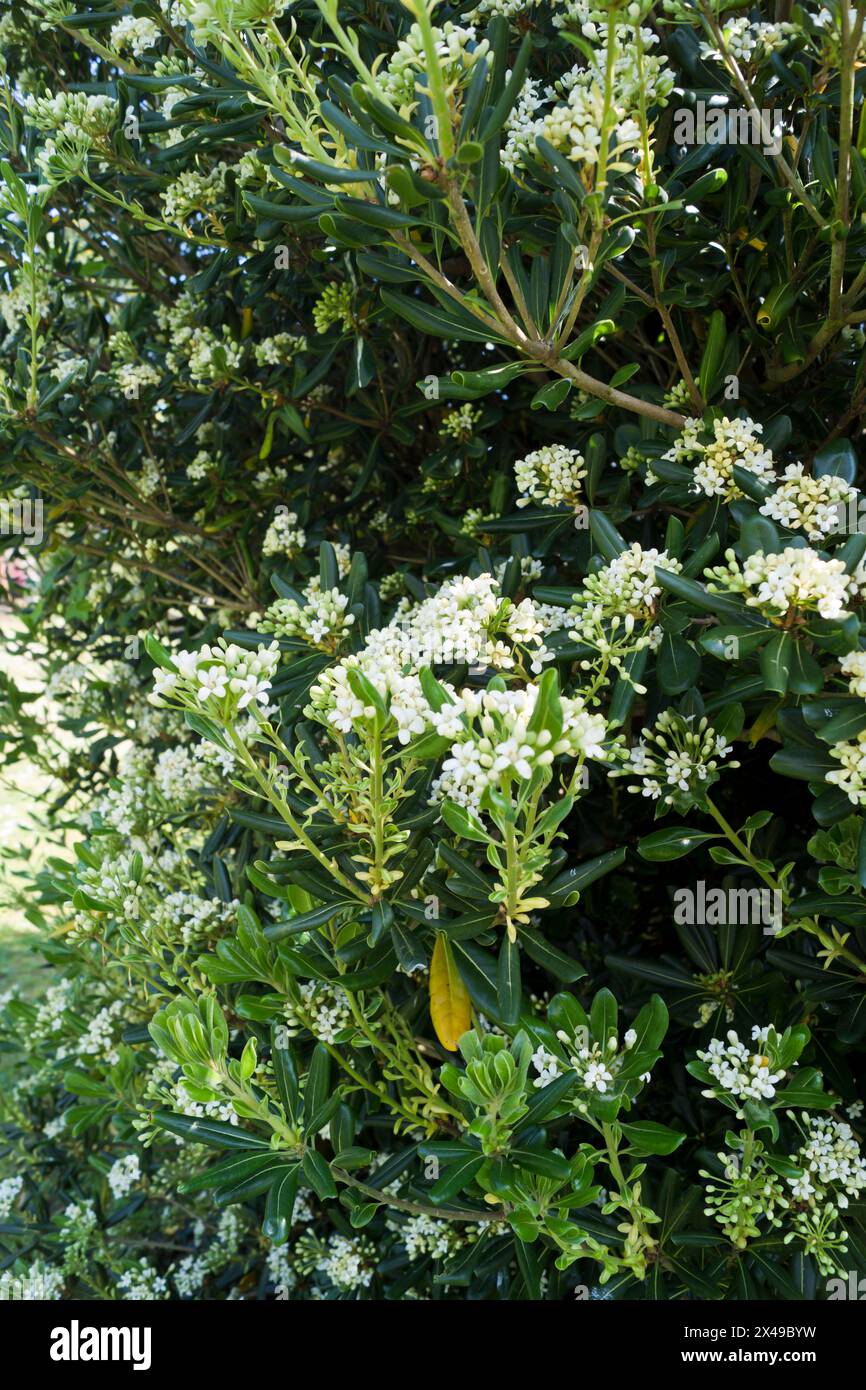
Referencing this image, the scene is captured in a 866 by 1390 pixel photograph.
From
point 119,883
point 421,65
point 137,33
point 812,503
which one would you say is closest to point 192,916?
point 119,883

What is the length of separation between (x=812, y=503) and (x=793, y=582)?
32 cm

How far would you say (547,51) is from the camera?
229 centimetres

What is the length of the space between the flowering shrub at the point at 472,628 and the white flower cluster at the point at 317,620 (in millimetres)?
11

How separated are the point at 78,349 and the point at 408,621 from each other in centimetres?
168

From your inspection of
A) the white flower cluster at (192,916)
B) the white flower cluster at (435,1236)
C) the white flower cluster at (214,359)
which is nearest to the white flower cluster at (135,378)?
the white flower cluster at (214,359)

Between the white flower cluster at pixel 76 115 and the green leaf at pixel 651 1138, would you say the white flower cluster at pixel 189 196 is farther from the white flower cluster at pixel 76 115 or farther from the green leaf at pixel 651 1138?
the green leaf at pixel 651 1138

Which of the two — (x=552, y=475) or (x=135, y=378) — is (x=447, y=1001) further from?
(x=135, y=378)

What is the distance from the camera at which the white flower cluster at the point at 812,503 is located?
1.73 meters

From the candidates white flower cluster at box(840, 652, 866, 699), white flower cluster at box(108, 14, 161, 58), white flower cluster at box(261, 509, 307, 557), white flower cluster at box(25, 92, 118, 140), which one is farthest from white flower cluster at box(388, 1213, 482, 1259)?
white flower cluster at box(108, 14, 161, 58)

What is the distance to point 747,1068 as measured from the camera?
1812mm

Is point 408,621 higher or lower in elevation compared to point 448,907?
higher

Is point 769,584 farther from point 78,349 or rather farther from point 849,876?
point 78,349

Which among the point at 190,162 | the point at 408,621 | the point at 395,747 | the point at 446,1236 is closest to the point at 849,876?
the point at 395,747

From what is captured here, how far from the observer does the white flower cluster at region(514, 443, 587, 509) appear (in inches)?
85.9
